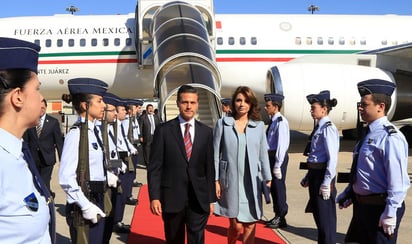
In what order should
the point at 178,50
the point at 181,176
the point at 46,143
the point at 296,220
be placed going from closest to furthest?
the point at 181,176 < the point at 46,143 < the point at 296,220 < the point at 178,50

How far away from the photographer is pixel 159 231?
5.77 meters

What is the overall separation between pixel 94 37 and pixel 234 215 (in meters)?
10.8

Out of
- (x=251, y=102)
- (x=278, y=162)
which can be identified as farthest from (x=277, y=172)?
(x=251, y=102)

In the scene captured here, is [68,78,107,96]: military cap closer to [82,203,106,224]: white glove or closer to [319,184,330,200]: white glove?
[82,203,106,224]: white glove

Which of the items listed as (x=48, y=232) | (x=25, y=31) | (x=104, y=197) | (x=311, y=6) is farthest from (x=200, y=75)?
(x=311, y=6)

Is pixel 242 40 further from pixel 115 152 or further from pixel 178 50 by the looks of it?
pixel 115 152

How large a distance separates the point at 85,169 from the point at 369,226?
193 cm

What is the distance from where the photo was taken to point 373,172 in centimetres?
326

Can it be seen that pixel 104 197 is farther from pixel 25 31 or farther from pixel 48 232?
pixel 25 31

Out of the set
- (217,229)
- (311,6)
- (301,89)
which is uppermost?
(311,6)

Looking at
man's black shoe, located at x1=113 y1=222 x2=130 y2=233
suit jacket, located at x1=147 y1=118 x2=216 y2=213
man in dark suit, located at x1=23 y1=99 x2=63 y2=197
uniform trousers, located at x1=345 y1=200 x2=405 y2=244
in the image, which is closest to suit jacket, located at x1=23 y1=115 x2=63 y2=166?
man in dark suit, located at x1=23 y1=99 x2=63 y2=197

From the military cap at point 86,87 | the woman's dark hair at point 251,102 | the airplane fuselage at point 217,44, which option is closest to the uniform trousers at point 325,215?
the woman's dark hair at point 251,102

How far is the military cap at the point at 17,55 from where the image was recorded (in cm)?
166

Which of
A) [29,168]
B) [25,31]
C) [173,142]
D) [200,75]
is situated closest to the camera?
Result: [29,168]
